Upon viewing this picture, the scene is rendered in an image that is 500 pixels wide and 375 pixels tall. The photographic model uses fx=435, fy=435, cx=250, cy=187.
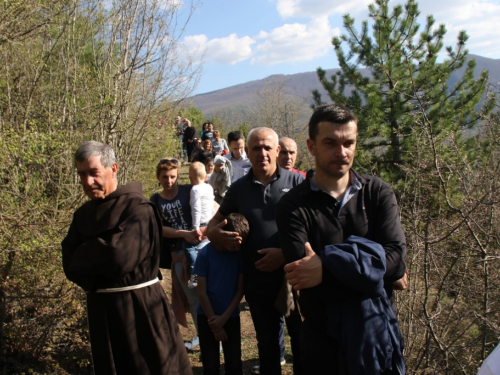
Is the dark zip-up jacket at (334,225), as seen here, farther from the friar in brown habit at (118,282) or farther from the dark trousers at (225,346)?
the dark trousers at (225,346)

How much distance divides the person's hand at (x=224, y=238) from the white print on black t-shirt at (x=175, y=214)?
125cm

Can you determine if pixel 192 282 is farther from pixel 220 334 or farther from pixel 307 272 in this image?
pixel 307 272

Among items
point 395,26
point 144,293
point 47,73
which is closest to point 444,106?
point 395,26

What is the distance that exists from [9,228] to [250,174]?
7.73ft

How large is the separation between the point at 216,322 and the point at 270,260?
697 mm

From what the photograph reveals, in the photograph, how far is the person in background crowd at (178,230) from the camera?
4.44 m

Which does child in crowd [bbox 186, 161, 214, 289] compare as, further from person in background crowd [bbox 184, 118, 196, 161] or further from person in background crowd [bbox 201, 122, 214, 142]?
person in background crowd [bbox 184, 118, 196, 161]

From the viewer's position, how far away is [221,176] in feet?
20.9

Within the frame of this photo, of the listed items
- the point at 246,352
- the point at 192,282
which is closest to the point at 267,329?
the point at 192,282

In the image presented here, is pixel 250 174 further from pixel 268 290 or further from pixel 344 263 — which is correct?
pixel 344 263

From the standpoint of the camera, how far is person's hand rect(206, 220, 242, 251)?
318 centimetres

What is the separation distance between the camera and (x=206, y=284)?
135 inches

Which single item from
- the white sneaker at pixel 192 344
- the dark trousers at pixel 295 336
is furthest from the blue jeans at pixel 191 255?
A: the dark trousers at pixel 295 336

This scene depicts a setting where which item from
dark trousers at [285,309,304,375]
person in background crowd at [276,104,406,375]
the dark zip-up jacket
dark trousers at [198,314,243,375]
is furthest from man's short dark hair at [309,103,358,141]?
dark trousers at [198,314,243,375]
